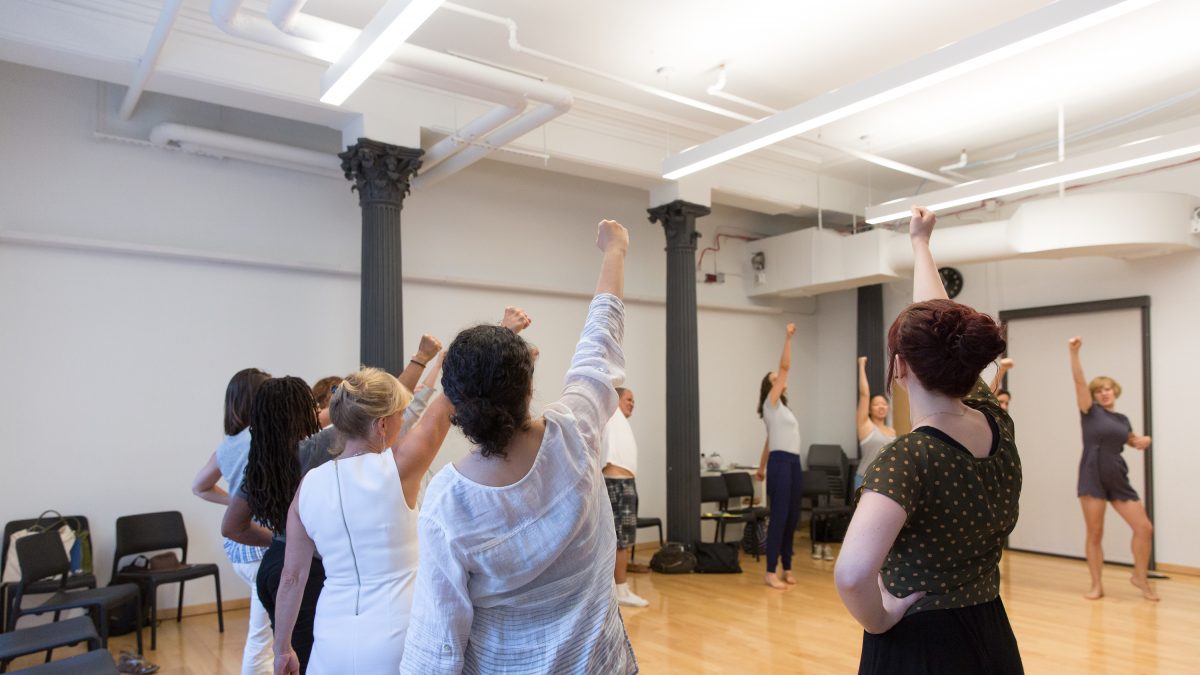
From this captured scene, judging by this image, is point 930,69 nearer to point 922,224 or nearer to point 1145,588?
point 922,224

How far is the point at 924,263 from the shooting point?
1.81m

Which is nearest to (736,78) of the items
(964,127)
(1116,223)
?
(964,127)

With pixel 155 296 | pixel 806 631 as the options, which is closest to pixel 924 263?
pixel 806 631

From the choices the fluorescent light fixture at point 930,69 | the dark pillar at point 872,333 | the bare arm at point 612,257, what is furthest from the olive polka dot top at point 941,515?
the dark pillar at point 872,333

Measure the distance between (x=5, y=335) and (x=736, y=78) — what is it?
5.09m

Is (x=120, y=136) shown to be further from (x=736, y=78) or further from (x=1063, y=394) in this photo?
(x=1063, y=394)

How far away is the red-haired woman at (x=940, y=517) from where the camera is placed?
136 centimetres

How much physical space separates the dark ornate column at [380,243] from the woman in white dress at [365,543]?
3539mm

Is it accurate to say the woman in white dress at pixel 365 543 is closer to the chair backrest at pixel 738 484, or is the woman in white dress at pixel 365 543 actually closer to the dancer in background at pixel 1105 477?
the dancer in background at pixel 1105 477

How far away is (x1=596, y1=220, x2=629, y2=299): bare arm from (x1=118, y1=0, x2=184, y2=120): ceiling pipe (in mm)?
3111

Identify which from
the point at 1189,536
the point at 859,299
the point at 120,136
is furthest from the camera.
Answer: the point at 859,299

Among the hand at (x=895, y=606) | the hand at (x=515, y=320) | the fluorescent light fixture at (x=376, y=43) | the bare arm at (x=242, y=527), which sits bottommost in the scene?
the bare arm at (x=242, y=527)

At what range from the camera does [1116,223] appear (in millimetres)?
6164

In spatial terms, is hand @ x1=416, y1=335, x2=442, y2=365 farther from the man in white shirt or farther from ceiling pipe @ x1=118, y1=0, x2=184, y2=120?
the man in white shirt
